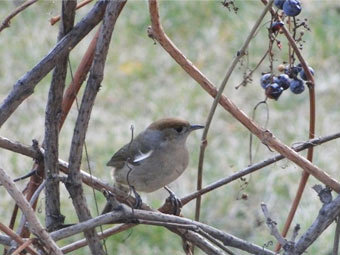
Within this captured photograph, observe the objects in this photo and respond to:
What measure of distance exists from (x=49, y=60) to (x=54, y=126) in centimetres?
17

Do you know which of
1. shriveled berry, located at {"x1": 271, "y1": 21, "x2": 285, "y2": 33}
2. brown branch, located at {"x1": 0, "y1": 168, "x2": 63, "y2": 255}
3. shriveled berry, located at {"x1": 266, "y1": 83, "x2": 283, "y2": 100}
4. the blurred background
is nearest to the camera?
brown branch, located at {"x1": 0, "y1": 168, "x2": 63, "y2": 255}

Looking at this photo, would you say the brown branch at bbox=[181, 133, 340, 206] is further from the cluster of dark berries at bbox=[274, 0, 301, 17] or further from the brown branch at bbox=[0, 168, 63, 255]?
the brown branch at bbox=[0, 168, 63, 255]

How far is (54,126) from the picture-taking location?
1.97 m

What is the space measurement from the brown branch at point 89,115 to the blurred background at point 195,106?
316cm

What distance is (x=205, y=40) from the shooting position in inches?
308

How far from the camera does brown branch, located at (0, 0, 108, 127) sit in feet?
Answer: 6.21

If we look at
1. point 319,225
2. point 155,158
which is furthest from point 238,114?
point 155,158

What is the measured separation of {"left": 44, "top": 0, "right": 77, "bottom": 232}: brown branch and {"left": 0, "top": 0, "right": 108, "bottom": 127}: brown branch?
2 centimetres

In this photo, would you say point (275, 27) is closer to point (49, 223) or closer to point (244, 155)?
point (49, 223)

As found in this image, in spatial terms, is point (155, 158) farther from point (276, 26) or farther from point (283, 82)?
point (276, 26)

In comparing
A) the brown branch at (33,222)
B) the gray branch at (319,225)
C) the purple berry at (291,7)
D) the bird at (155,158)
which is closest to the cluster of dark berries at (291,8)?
the purple berry at (291,7)

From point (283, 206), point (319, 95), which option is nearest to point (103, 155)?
point (283, 206)

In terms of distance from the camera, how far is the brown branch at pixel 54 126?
1.91 m

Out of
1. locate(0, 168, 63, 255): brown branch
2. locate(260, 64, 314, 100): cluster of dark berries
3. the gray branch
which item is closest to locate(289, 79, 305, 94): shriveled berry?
locate(260, 64, 314, 100): cluster of dark berries
